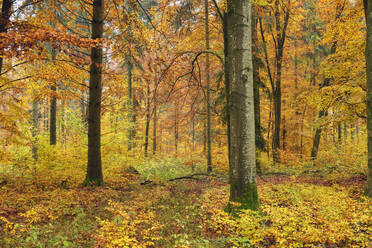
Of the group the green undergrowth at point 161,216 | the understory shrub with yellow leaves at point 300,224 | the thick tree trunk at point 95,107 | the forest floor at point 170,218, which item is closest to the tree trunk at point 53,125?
the green undergrowth at point 161,216

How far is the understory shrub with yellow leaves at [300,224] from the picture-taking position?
3.39 m

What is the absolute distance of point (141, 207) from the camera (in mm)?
5664

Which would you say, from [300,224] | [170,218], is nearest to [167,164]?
[170,218]

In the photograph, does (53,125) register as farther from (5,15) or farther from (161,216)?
(161,216)

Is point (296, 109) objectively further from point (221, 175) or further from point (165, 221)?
point (165, 221)

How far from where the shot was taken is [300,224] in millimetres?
3986

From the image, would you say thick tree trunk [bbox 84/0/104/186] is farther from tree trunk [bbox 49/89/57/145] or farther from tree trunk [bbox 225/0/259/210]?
tree trunk [bbox 225/0/259/210]

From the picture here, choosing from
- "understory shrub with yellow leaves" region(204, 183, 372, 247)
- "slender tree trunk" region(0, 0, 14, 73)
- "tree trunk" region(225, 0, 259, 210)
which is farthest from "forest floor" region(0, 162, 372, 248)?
"slender tree trunk" region(0, 0, 14, 73)

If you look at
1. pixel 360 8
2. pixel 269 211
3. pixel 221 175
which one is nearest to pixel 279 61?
pixel 360 8

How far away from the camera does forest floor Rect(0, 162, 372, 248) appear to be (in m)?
3.51

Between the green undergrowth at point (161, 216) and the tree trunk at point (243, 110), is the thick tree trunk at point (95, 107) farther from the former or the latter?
the tree trunk at point (243, 110)

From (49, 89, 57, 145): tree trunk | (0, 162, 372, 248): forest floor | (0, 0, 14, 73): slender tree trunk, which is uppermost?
(0, 0, 14, 73): slender tree trunk

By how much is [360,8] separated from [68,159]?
512 inches

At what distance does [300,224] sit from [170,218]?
270 centimetres
